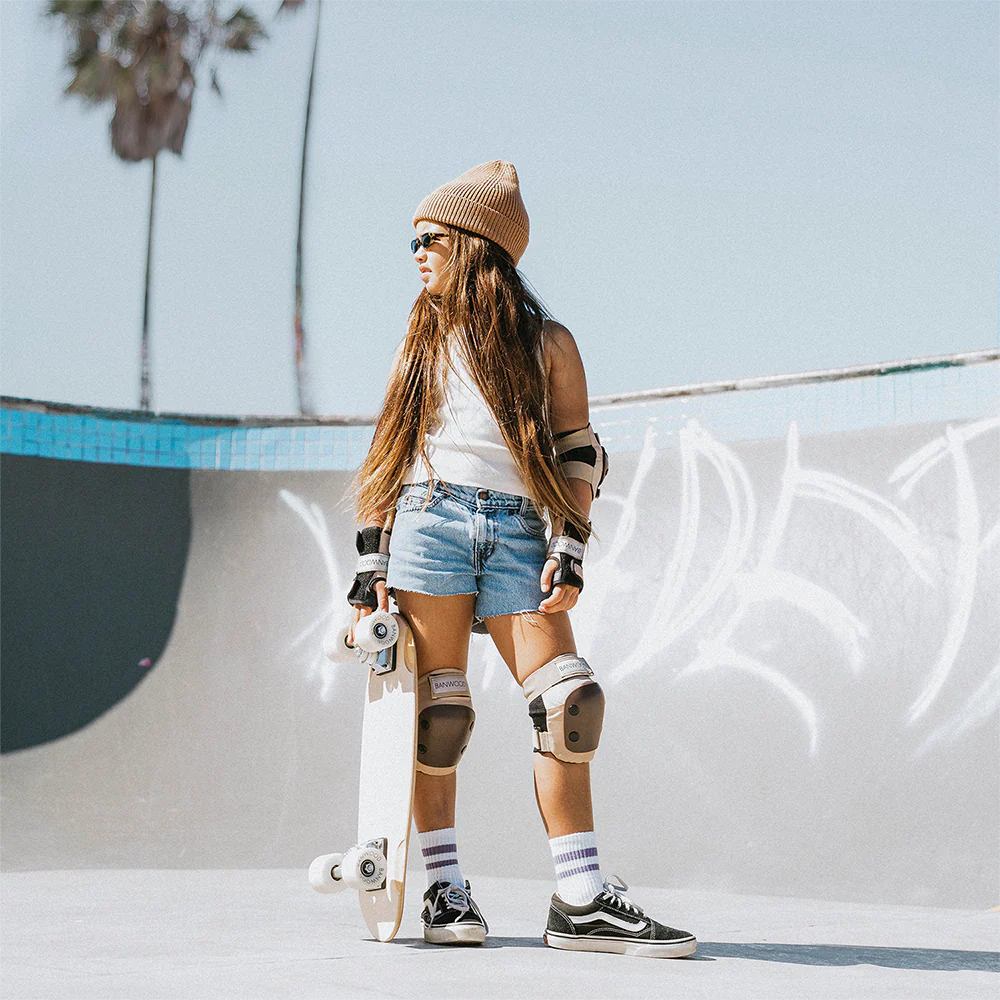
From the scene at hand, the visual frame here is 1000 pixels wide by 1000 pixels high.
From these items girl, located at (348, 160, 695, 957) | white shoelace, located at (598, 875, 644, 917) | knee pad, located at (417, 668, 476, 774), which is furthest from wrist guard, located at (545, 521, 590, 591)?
white shoelace, located at (598, 875, 644, 917)

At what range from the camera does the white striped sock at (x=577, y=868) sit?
7.42ft

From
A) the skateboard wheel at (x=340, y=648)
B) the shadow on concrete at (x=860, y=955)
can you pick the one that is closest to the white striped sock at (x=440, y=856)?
the skateboard wheel at (x=340, y=648)

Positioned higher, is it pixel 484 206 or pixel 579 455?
pixel 484 206

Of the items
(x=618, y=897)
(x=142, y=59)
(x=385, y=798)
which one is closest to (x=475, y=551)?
(x=385, y=798)

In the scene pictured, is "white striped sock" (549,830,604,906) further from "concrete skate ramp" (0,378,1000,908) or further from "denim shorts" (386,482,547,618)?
"concrete skate ramp" (0,378,1000,908)

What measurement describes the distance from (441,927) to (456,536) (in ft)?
2.62

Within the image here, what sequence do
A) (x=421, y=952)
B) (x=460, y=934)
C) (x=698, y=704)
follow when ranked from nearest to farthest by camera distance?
(x=421, y=952) → (x=460, y=934) → (x=698, y=704)

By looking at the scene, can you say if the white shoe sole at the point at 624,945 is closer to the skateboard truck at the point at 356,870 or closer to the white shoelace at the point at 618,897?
the white shoelace at the point at 618,897

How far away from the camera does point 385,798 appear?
7.77 ft

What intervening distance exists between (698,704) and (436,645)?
1754mm

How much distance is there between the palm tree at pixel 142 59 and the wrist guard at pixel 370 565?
17.4 ft

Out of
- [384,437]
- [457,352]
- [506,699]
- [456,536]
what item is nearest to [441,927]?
[456,536]

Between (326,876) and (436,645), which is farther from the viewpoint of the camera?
(436,645)

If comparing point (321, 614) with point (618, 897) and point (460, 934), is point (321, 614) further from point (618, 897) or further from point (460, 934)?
point (618, 897)
